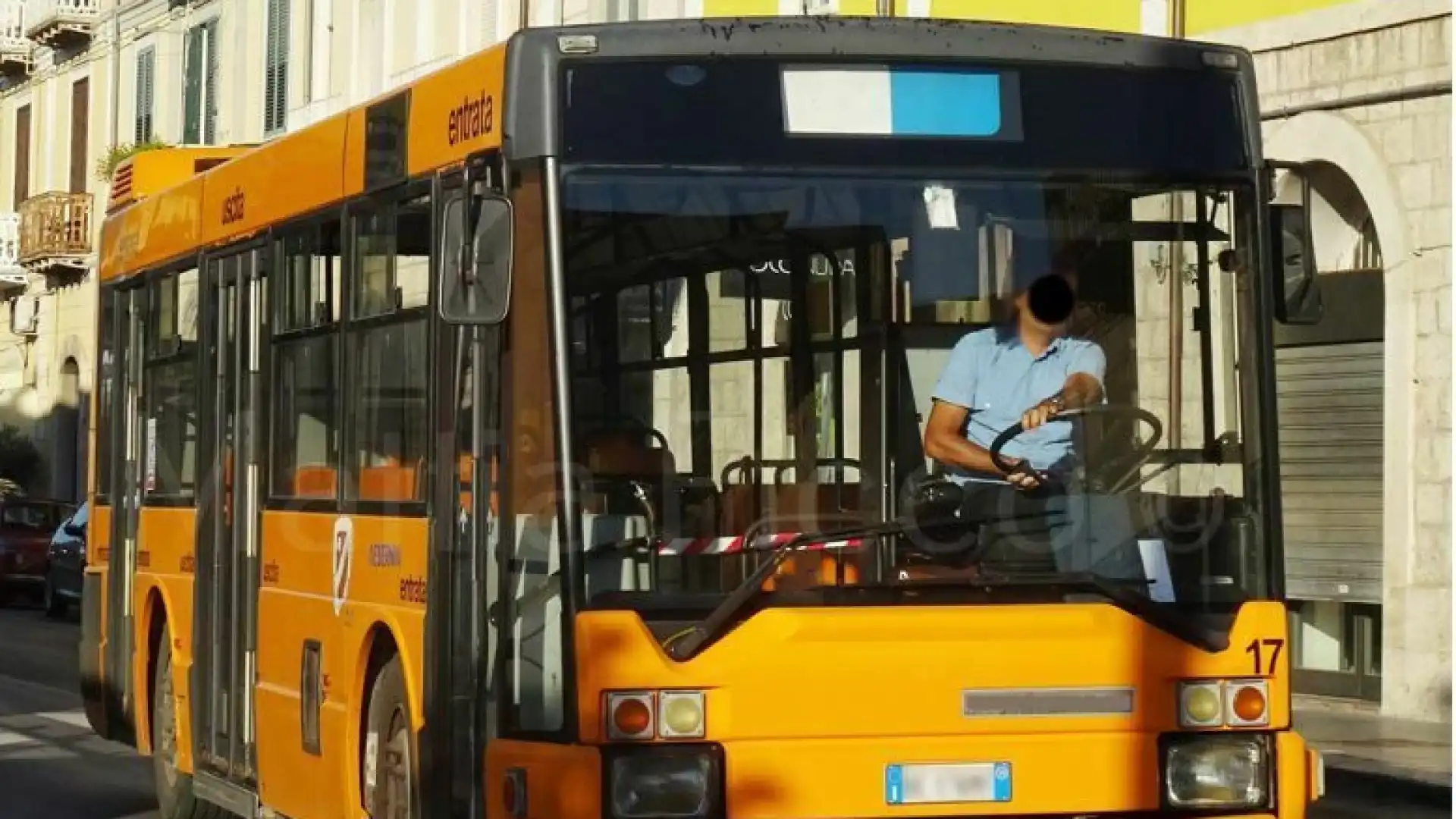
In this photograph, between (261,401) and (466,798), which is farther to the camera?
(261,401)

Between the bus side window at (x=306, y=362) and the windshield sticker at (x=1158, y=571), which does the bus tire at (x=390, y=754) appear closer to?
the bus side window at (x=306, y=362)

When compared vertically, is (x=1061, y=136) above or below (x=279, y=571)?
above

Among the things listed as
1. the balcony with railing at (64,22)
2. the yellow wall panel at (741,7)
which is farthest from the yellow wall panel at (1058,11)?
the balcony with railing at (64,22)

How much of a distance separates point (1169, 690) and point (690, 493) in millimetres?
1425

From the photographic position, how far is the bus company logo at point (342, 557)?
10414mm

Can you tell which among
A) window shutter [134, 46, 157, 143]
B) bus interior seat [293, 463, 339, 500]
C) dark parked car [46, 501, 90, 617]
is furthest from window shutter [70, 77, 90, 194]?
bus interior seat [293, 463, 339, 500]

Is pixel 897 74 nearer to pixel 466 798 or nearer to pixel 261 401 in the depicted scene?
pixel 466 798

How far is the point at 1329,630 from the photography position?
2222cm

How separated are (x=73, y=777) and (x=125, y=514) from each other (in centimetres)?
219

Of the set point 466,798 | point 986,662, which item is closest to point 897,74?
point 986,662

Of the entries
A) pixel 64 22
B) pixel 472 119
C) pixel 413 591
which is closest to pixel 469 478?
pixel 413 591

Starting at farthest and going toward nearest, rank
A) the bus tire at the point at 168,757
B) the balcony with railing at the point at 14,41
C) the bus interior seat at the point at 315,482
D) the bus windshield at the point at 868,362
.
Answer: the balcony with railing at the point at 14,41 → the bus tire at the point at 168,757 → the bus interior seat at the point at 315,482 → the bus windshield at the point at 868,362

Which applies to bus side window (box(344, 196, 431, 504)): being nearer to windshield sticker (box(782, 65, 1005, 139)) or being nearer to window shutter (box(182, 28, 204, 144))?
windshield sticker (box(782, 65, 1005, 139))

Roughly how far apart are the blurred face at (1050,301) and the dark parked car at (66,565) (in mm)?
27653
